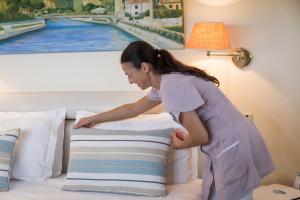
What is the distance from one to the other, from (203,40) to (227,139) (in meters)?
0.82

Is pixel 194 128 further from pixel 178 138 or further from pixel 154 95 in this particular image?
pixel 154 95

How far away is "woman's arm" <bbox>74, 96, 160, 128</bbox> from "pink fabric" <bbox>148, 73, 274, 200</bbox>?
45cm

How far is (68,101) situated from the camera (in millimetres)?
2531

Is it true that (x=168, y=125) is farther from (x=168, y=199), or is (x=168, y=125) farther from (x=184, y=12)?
(x=184, y=12)

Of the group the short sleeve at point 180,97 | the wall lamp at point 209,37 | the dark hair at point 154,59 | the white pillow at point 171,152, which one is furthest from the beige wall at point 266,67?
the short sleeve at point 180,97

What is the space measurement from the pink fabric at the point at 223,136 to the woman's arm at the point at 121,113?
17.8 inches

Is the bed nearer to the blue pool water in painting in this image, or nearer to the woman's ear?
the blue pool water in painting

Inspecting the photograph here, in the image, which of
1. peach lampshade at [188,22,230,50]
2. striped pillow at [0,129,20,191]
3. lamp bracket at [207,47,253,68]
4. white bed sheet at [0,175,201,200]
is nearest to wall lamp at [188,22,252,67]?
peach lampshade at [188,22,230,50]

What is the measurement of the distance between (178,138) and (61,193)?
698 millimetres

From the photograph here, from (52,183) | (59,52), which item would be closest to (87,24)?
(59,52)

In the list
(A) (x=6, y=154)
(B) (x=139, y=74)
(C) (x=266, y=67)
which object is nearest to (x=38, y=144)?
(A) (x=6, y=154)

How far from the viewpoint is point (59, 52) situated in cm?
276

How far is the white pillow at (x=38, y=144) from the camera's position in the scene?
2.26 m

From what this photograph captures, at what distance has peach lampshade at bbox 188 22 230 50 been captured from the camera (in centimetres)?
231
